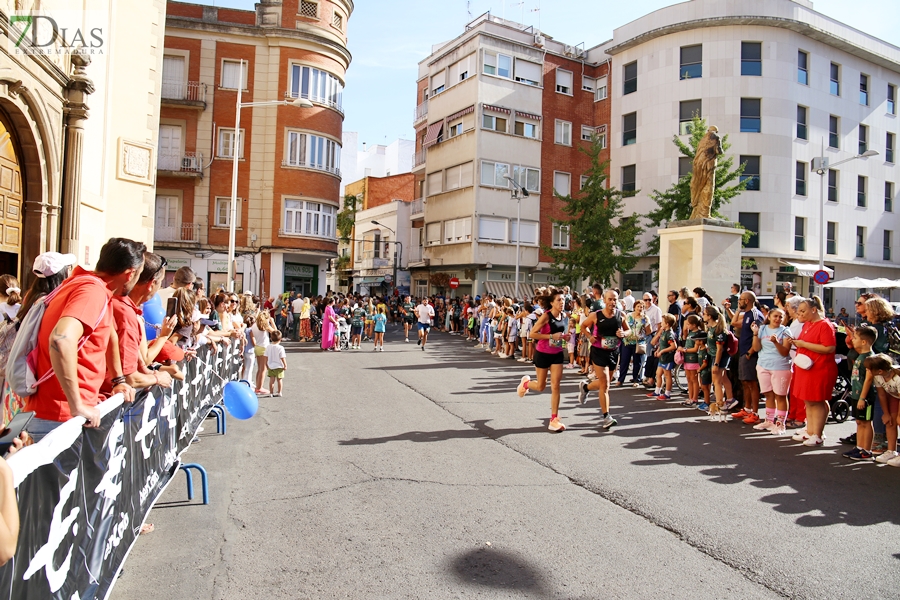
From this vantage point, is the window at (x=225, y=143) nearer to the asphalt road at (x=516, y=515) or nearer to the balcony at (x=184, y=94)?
the balcony at (x=184, y=94)

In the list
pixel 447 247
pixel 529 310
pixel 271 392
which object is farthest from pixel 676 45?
pixel 271 392

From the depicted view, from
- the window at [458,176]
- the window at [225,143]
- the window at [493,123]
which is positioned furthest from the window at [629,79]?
the window at [225,143]

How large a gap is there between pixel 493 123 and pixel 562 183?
6342 mm

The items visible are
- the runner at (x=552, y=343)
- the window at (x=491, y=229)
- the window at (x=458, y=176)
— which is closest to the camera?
the runner at (x=552, y=343)

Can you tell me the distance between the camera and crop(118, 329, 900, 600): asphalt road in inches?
158

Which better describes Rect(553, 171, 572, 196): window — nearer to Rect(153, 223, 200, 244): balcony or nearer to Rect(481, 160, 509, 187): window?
Rect(481, 160, 509, 187): window

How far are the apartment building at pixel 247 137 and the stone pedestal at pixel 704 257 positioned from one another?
19849mm

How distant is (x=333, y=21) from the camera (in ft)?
109

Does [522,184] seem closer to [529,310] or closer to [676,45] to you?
[676,45]

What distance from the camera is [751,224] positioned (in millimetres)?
33625

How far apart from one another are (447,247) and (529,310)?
22.3 m

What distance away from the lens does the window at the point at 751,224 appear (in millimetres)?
33469

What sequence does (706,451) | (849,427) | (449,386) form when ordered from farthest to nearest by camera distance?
(449,386)
(849,427)
(706,451)

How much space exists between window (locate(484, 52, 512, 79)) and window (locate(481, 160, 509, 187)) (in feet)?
17.9
